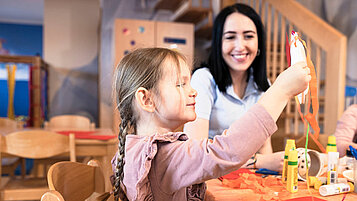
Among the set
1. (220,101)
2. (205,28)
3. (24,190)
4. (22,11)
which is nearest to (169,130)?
(220,101)

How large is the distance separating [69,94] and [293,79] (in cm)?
460

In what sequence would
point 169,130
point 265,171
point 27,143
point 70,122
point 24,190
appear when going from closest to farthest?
point 169,130
point 265,171
point 27,143
point 24,190
point 70,122

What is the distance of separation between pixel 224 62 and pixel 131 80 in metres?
0.76

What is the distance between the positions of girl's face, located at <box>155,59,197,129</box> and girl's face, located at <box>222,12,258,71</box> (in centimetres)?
67

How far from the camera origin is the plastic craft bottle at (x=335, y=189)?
0.83m

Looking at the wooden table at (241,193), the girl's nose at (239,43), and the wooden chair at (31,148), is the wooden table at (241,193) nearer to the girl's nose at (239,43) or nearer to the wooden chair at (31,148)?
the girl's nose at (239,43)

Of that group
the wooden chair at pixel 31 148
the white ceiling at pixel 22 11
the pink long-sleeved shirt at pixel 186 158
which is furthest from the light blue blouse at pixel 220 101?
the white ceiling at pixel 22 11

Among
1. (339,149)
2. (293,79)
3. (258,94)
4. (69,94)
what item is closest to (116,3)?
(69,94)

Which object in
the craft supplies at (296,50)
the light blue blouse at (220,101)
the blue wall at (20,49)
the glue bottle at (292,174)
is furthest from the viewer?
the blue wall at (20,49)

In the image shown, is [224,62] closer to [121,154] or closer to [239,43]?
[239,43]

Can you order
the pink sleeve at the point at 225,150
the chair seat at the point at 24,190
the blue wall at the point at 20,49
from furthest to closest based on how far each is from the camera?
the blue wall at the point at 20,49, the chair seat at the point at 24,190, the pink sleeve at the point at 225,150

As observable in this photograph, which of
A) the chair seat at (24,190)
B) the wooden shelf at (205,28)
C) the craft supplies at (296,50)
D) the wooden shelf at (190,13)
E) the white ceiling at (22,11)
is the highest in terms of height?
the white ceiling at (22,11)

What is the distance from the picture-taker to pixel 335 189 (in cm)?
84

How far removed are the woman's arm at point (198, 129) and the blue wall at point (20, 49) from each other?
656 cm
